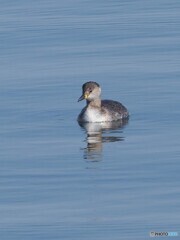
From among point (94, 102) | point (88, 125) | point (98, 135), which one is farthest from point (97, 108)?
point (98, 135)

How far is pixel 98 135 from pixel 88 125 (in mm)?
1190

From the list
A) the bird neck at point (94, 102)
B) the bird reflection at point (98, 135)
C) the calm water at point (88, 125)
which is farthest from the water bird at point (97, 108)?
the calm water at point (88, 125)

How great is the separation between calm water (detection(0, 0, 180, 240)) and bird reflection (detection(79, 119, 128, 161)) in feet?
0.12

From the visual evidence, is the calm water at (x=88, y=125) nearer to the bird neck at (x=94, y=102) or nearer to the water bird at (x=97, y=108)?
the water bird at (x=97, y=108)

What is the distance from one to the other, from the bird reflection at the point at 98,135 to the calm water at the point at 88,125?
A: 0.04 metres

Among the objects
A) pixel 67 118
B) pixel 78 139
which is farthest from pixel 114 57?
pixel 78 139

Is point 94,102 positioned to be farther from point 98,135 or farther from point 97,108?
point 98,135

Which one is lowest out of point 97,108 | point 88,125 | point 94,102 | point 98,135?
point 98,135

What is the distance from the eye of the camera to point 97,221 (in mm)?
20953

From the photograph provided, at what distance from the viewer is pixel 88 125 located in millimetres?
29312

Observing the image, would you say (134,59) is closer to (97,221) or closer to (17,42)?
(17,42)

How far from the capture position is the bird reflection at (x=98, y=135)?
85.4ft

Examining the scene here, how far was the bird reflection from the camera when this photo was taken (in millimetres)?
26016

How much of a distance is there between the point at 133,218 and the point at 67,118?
29.2 ft
